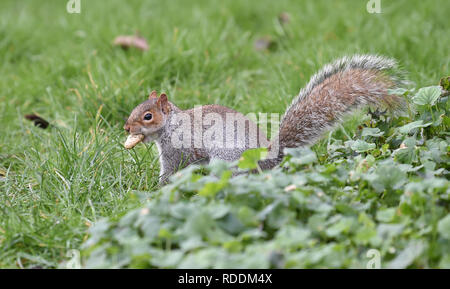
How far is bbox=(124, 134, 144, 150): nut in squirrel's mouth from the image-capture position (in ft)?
7.82

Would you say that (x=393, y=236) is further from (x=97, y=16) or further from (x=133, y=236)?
(x=97, y=16)

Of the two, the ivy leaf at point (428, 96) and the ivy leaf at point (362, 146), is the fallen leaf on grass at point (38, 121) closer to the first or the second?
the ivy leaf at point (362, 146)

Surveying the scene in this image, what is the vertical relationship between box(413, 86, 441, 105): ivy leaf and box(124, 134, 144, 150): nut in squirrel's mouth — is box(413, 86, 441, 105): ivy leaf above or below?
above

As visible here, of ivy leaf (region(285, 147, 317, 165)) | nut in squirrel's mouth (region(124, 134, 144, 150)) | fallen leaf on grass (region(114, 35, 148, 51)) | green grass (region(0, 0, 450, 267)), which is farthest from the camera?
fallen leaf on grass (region(114, 35, 148, 51))

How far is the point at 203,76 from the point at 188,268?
210cm

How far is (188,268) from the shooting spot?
145 cm

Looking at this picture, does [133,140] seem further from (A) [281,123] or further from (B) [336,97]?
(B) [336,97]

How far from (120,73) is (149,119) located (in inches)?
37.4

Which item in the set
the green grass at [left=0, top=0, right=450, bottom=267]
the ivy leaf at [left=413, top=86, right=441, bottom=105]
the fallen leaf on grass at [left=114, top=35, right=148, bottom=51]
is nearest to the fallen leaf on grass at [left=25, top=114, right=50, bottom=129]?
the green grass at [left=0, top=0, right=450, bottom=267]

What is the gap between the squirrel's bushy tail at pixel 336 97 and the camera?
7.54ft

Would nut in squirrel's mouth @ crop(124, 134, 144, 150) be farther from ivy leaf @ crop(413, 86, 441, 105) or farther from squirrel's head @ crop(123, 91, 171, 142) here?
ivy leaf @ crop(413, 86, 441, 105)

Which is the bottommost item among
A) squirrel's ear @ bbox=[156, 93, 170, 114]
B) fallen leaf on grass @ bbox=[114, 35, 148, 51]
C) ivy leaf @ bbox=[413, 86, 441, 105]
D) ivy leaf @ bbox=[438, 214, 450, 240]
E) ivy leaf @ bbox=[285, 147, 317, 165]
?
ivy leaf @ bbox=[438, 214, 450, 240]

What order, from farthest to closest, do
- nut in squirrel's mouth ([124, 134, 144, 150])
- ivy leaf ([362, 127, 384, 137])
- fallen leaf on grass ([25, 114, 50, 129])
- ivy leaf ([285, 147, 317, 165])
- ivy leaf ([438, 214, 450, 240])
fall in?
fallen leaf on grass ([25, 114, 50, 129]) < nut in squirrel's mouth ([124, 134, 144, 150]) < ivy leaf ([362, 127, 384, 137]) < ivy leaf ([285, 147, 317, 165]) < ivy leaf ([438, 214, 450, 240])

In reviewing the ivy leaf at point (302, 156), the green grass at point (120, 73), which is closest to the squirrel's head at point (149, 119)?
the green grass at point (120, 73)
